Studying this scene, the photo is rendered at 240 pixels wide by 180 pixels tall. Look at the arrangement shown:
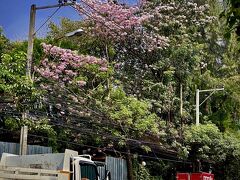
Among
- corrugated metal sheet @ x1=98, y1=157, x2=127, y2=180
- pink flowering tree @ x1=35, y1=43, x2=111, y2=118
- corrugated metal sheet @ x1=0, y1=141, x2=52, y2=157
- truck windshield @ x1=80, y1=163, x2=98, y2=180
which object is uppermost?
pink flowering tree @ x1=35, y1=43, x2=111, y2=118

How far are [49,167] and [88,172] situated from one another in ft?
3.41

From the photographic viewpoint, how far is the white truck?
36.2 ft

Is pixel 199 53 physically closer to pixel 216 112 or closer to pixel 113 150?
pixel 216 112

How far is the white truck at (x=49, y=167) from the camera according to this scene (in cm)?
1102

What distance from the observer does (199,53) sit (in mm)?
27828

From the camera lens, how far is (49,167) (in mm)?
11445

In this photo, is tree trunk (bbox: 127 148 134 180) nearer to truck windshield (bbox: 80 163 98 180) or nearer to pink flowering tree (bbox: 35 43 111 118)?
pink flowering tree (bbox: 35 43 111 118)

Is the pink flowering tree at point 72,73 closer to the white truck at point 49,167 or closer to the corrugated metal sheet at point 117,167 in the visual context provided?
the corrugated metal sheet at point 117,167

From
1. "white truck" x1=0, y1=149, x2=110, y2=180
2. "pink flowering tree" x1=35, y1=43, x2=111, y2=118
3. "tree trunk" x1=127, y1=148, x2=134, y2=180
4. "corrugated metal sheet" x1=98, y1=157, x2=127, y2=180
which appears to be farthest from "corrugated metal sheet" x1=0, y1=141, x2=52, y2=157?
"tree trunk" x1=127, y1=148, x2=134, y2=180

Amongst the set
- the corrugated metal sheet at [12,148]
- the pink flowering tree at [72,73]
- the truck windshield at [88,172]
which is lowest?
the truck windshield at [88,172]

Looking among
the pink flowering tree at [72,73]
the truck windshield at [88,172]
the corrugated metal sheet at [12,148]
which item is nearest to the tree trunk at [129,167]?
the pink flowering tree at [72,73]

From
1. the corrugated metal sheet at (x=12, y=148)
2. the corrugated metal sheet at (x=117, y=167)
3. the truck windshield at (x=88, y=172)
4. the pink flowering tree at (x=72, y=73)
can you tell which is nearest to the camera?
the truck windshield at (x=88, y=172)

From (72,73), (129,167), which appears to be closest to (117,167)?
(129,167)

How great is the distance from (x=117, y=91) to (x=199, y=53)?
7.64 m
